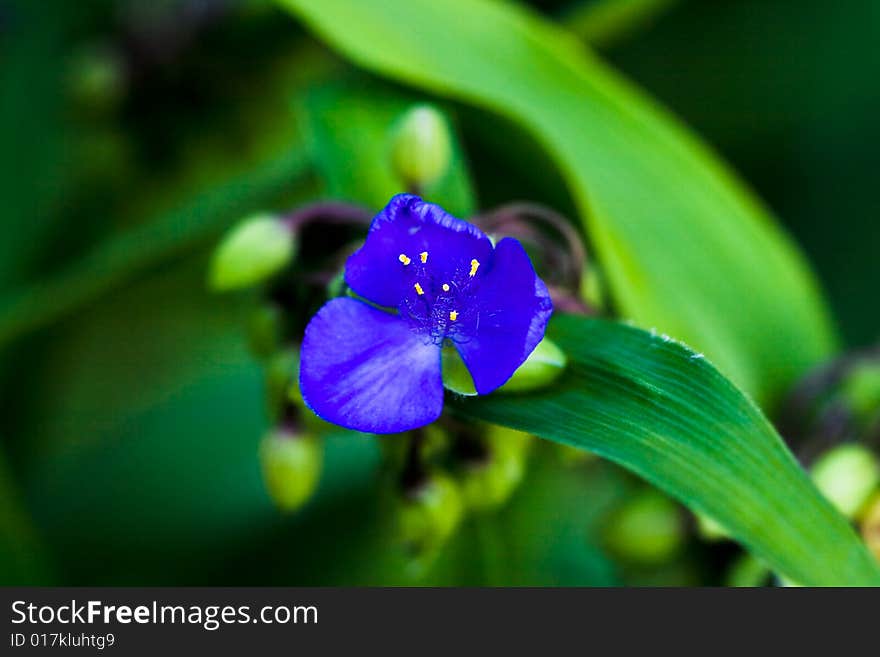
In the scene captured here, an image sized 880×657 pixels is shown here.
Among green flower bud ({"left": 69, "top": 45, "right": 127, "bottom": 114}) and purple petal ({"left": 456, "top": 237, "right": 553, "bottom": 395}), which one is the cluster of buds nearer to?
purple petal ({"left": 456, "top": 237, "right": 553, "bottom": 395})

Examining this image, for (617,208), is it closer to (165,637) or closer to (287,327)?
(287,327)

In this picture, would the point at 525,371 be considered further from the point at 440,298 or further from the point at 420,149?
the point at 420,149

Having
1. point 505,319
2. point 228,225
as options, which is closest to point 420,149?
point 505,319

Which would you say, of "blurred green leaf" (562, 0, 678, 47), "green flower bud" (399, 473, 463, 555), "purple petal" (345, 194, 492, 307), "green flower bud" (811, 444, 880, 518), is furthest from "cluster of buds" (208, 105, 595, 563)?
"blurred green leaf" (562, 0, 678, 47)

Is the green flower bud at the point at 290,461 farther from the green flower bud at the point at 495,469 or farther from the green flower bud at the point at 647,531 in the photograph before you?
the green flower bud at the point at 647,531

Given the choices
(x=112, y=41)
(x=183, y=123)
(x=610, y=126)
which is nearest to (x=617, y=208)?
(x=610, y=126)
